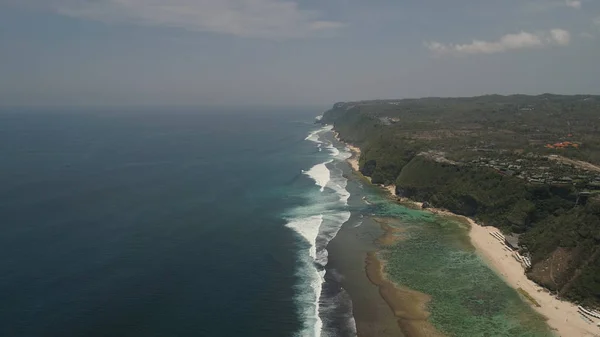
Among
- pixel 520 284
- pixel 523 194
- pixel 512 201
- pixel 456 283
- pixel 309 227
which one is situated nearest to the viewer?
pixel 520 284

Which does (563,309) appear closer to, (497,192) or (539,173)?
(497,192)

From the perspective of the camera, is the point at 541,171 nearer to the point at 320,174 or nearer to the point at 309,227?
the point at 309,227

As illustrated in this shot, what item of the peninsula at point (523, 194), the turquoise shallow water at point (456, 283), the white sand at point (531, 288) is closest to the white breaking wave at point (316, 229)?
the turquoise shallow water at point (456, 283)

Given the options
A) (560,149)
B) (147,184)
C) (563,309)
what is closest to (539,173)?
(560,149)

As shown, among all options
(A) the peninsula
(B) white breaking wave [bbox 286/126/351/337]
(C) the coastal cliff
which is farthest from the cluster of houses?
(B) white breaking wave [bbox 286/126/351/337]

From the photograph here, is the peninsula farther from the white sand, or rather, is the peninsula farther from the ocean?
the ocean

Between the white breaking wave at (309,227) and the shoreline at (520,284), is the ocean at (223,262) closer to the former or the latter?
the white breaking wave at (309,227)

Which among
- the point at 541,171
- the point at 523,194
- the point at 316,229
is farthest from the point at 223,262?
the point at 541,171

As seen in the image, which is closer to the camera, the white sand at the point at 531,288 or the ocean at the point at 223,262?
the white sand at the point at 531,288
